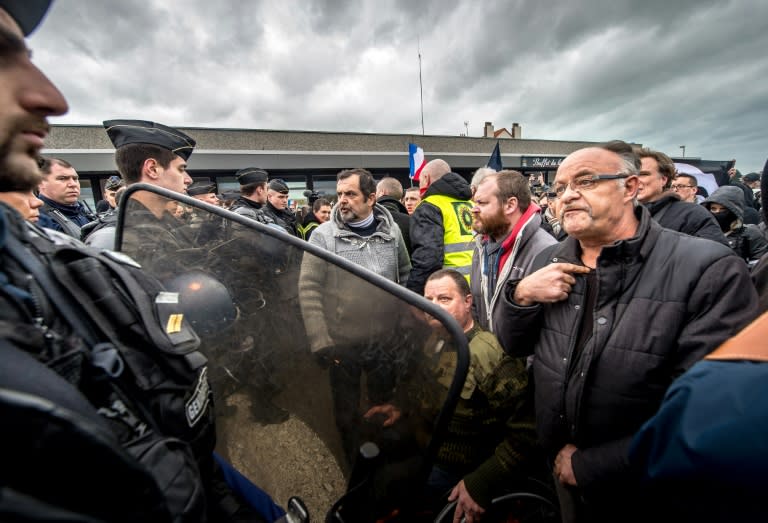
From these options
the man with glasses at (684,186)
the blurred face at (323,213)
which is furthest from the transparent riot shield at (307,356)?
the man with glasses at (684,186)

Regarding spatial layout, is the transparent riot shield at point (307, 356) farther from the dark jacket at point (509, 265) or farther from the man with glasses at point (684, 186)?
the man with glasses at point (684, 186)

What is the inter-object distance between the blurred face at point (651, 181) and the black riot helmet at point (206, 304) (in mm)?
3522

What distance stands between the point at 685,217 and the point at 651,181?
17.0 inches

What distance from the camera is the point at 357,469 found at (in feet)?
2.62

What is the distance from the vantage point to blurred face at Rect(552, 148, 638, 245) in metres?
1.55

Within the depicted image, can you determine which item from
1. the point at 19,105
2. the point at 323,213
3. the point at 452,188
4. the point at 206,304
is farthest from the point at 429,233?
the point at 323,213

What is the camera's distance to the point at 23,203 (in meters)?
1.55

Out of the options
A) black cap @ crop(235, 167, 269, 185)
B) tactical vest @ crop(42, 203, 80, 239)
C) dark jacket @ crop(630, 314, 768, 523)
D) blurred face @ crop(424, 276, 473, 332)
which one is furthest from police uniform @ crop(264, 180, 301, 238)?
dark jacket @ crop(630, 314, 768, 523)

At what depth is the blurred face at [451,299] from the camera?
1975mm

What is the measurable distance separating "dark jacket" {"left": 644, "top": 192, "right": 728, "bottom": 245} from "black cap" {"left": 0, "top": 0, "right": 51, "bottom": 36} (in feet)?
12.7

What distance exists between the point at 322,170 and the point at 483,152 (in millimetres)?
11648

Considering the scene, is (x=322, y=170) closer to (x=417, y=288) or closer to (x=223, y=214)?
(x=417, y=288)

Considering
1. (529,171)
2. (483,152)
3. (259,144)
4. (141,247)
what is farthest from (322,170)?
(141,247)

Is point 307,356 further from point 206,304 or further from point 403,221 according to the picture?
point 403,221
